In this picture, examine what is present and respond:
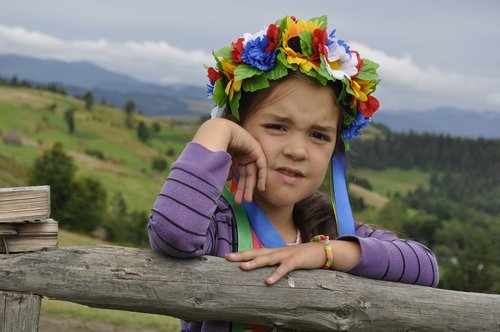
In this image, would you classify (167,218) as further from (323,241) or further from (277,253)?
(323,241)

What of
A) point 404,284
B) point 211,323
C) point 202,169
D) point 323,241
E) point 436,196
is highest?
point 202,169

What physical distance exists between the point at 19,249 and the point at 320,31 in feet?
4.60

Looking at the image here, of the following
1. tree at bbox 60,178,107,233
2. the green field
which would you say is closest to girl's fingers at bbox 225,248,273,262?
tree at bbox 60,178,107,233

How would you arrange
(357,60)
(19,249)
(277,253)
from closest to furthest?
(19,249) < (277,253) < (357,60)

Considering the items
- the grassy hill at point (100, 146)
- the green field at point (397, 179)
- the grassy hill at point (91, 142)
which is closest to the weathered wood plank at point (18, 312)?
the grassy hill at point (100, 146)

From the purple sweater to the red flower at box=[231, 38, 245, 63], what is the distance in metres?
0.54

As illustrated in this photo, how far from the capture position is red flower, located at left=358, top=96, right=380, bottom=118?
8.51 ft

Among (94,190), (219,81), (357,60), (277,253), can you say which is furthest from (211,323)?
(94,190)

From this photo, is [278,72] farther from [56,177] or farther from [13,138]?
[13,138]

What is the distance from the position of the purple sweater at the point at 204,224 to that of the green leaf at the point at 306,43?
0.60 m

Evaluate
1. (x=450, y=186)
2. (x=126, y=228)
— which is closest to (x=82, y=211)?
(x=126, y=228)

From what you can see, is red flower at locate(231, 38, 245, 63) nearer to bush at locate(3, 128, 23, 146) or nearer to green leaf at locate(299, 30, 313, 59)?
green leaf at locate(299, 30, 313, 59)

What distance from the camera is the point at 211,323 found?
2293mm

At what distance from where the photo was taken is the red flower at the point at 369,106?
259cm
